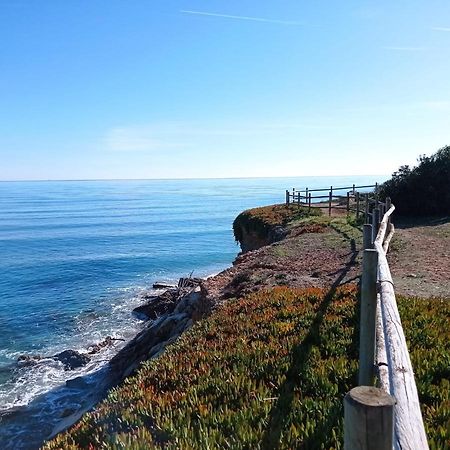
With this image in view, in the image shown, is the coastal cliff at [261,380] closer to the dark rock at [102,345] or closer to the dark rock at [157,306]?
the dark rock at [102,345]

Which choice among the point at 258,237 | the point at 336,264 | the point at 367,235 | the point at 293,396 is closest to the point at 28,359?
the point at 336,264

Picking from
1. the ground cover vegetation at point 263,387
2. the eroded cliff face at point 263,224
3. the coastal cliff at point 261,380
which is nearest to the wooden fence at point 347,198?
the eroded cliff face at point 263,224

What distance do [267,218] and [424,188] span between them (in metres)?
10.1

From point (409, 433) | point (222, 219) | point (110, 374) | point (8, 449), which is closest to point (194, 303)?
point (110, 374)

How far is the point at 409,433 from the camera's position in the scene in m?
2.60

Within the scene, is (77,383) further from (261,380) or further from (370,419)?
(370,419)

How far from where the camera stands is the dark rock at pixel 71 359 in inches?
808

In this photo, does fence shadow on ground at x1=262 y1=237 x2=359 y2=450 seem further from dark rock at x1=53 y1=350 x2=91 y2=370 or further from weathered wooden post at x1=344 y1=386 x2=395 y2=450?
dark rock at x1=53 y1=350 x2=91 y2=370

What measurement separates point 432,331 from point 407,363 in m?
3.34

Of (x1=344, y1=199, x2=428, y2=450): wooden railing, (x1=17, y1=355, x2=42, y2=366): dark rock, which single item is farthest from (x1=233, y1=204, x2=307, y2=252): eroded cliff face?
(x1=344, y1=199, x2=428, y2=450): wooden railing

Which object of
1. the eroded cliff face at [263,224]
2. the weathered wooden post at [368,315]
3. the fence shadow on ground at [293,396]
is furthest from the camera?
the eroded cliff face at [263,224]

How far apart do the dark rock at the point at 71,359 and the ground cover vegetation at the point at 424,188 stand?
20174 mm

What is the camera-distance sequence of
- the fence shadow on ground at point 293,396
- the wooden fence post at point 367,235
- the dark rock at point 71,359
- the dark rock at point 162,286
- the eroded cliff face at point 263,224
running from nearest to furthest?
the fence shadow on ground at point 293,396 < the wooden fence post at point 367,235 < the dark rock at point 71,359 < the eroded cliff face at point 263,224 < the dark rock at point 162,286

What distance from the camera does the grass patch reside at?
2869 centimetres
